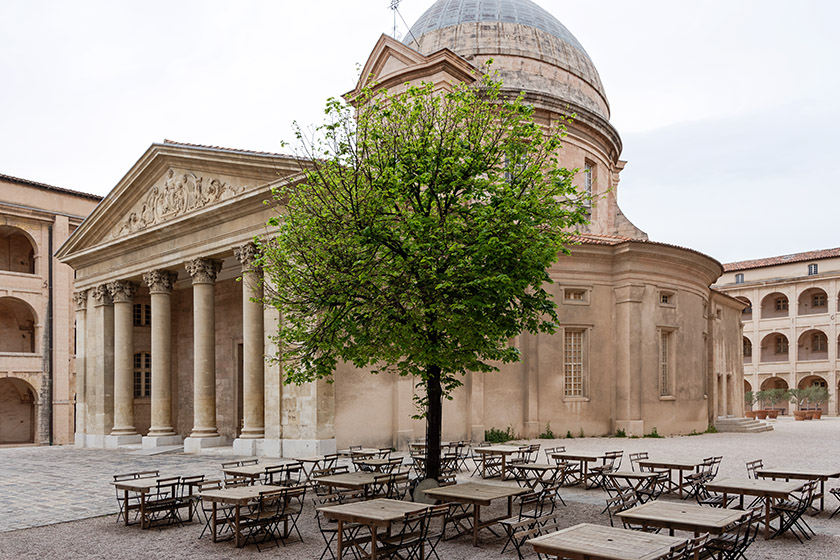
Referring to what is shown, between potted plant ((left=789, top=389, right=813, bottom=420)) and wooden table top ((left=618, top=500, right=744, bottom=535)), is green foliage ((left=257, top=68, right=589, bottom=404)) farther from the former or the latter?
potted plant ((left=789, top=389, right=813, bottom=420))

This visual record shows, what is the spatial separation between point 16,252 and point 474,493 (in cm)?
3496

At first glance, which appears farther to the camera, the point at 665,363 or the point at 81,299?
the point at 81,299

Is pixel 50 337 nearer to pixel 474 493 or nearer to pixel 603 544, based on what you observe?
pixel 474 493

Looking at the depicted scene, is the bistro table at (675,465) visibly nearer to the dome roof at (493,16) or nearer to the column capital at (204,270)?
the column capital at (204,270)

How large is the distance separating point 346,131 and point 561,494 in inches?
305

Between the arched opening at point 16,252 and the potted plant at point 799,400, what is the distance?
154 feet

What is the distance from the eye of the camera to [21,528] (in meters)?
11.7

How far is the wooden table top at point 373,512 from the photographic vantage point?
29.4 ft

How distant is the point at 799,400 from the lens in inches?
2181

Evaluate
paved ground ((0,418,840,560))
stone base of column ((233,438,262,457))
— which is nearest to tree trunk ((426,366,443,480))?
paved ground ((0,418,840,560))

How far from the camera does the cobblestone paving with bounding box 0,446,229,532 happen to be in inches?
512

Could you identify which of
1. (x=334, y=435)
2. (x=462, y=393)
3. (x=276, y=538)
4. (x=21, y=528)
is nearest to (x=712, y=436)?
(x=462, y=393)

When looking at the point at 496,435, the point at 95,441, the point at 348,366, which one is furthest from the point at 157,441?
the point at 496,435

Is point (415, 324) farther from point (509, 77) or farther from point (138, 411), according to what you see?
point (138, 411)
